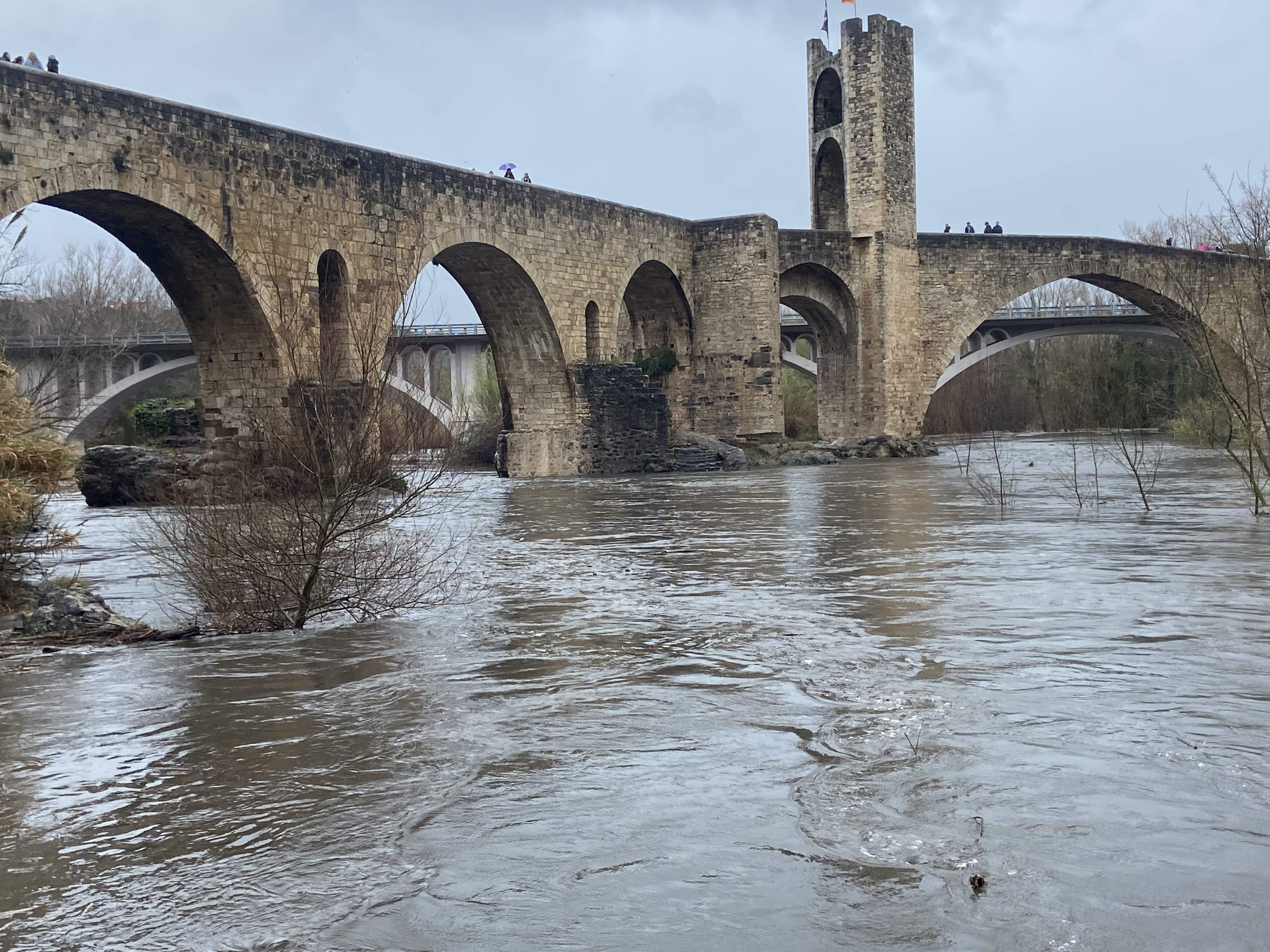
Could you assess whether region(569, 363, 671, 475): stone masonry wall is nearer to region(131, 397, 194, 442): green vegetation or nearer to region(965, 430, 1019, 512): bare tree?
region(965, 430, 1019, 512): bare tree

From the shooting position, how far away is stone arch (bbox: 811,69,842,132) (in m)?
30.8

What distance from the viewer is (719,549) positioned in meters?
11.2

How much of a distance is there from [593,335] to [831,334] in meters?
8.16

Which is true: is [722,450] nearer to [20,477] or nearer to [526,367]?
[526,367]

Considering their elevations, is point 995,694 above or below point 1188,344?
below

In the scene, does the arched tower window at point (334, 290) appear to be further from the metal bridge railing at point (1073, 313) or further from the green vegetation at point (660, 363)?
the metal bridge railing at point (1073, 313)

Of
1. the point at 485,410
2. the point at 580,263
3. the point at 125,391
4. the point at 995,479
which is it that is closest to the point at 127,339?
the point at 125,391

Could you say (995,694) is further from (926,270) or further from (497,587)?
(926,270)

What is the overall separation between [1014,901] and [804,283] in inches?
1053

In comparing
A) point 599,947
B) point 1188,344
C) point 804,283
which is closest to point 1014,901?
point 599,947

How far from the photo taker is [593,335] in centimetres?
2466

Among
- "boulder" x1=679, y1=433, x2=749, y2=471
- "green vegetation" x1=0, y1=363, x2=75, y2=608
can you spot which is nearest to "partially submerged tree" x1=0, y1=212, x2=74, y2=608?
"green vegetation" x1=0, y1=363, x2=75, y2=608

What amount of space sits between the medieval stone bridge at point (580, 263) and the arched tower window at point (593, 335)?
5 centimetres

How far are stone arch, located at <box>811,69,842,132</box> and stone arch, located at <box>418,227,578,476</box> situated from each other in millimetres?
10878
